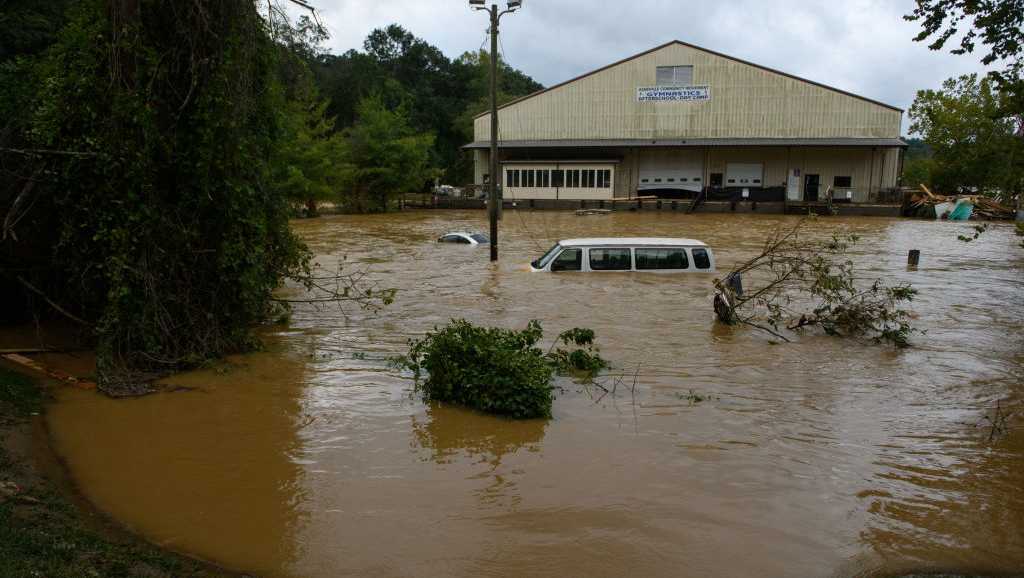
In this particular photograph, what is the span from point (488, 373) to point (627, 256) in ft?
28.3

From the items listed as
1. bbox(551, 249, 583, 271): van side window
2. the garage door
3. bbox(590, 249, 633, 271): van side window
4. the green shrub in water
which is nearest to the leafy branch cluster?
bbox(590, 249, 633, 271): van side window

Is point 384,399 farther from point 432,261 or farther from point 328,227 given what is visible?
point 328,227

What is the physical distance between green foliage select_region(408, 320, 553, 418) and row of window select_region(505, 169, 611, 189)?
1769 inches

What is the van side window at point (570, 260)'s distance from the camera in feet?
55.9

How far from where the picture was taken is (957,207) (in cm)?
4466

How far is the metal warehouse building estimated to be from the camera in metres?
49.3

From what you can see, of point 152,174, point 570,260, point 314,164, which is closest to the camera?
point 152,174

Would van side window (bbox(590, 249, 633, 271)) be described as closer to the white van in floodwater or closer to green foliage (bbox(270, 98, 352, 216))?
the white van in floodwater

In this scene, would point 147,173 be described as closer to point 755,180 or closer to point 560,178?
point 560,178

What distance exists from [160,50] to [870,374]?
1154 centimetres

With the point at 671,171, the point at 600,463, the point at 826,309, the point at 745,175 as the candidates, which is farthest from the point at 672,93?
the point at 600,463

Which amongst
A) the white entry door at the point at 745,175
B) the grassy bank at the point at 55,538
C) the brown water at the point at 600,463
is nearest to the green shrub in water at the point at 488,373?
the brown water at the point at 600,463

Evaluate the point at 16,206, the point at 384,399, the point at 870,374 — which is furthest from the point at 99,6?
the point at 870,374

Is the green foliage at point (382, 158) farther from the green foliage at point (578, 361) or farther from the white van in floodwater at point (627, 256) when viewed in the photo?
the green foliage at point (578, 361)
